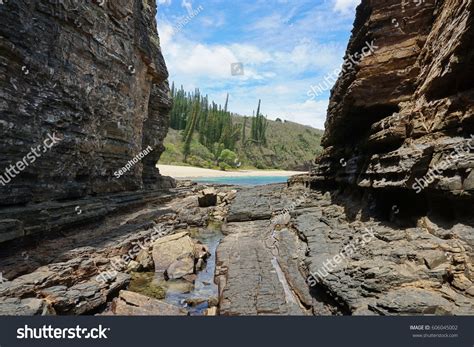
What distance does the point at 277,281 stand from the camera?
9.96 metres

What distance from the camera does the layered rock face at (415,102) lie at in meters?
8.29

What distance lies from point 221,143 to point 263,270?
62.7 metres

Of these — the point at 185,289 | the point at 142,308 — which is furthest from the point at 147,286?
the point at 142,308

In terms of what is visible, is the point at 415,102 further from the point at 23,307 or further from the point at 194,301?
the point at 23,307

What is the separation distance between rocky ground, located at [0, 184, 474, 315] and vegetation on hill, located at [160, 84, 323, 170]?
1976 inches

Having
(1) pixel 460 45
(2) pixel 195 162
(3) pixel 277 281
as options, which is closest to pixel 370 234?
(3) pixel 277 281

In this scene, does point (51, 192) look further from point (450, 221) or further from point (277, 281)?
point (450, 221)

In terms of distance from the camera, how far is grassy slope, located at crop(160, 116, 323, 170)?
67156 millimetres

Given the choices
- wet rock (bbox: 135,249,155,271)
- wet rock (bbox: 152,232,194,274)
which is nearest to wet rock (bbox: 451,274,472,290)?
wet rock (bbox: 152,232,194,274)

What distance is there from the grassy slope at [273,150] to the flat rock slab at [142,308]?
54.7 m

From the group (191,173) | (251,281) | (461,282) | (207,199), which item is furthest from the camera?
(191,173)

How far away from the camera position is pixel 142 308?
8.16 meters

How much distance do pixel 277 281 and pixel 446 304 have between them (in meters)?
4.91
